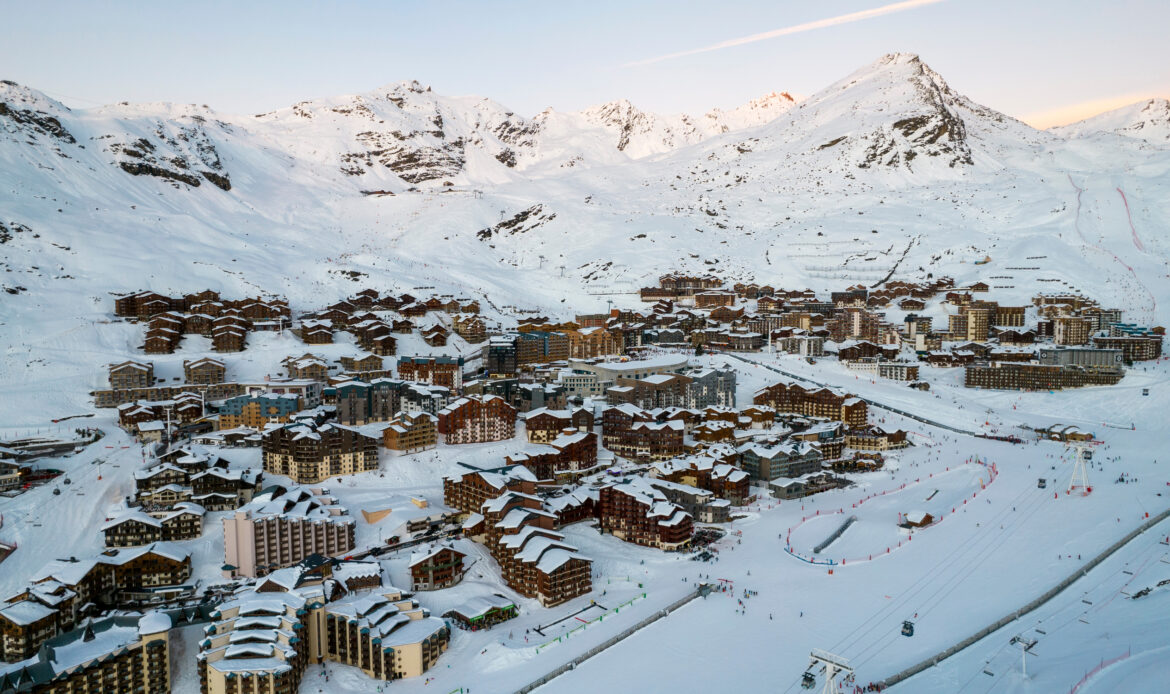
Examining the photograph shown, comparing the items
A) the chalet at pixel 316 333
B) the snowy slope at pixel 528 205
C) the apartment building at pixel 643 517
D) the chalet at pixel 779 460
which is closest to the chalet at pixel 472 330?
the snowy slope at pixel 528 205

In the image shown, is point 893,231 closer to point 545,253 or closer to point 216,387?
point 545,253

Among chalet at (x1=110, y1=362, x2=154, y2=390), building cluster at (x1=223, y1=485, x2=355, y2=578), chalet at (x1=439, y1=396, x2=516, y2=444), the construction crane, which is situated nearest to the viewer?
the construction crane

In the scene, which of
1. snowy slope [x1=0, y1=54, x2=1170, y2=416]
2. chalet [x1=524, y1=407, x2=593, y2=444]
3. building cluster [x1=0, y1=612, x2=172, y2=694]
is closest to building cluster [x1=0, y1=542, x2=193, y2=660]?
building cluster [x1=0, y1=612, x2=172, y2=694]

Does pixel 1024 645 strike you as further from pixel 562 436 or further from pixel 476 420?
pixel 476 420

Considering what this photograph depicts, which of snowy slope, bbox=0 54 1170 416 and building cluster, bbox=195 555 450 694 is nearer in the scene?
building cluster, bbox=195 555 450 694

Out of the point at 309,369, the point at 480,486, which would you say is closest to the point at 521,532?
the point at 480,486

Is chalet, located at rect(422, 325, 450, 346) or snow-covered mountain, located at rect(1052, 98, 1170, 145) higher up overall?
snow-covered mountain, located at rect(1052, 98, 1170, 145)

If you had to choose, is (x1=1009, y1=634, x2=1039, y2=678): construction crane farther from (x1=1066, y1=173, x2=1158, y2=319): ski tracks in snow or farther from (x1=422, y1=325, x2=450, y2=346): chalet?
(x1=1066, y1=173, x2=1158, y2=319): ski tracks in snow
